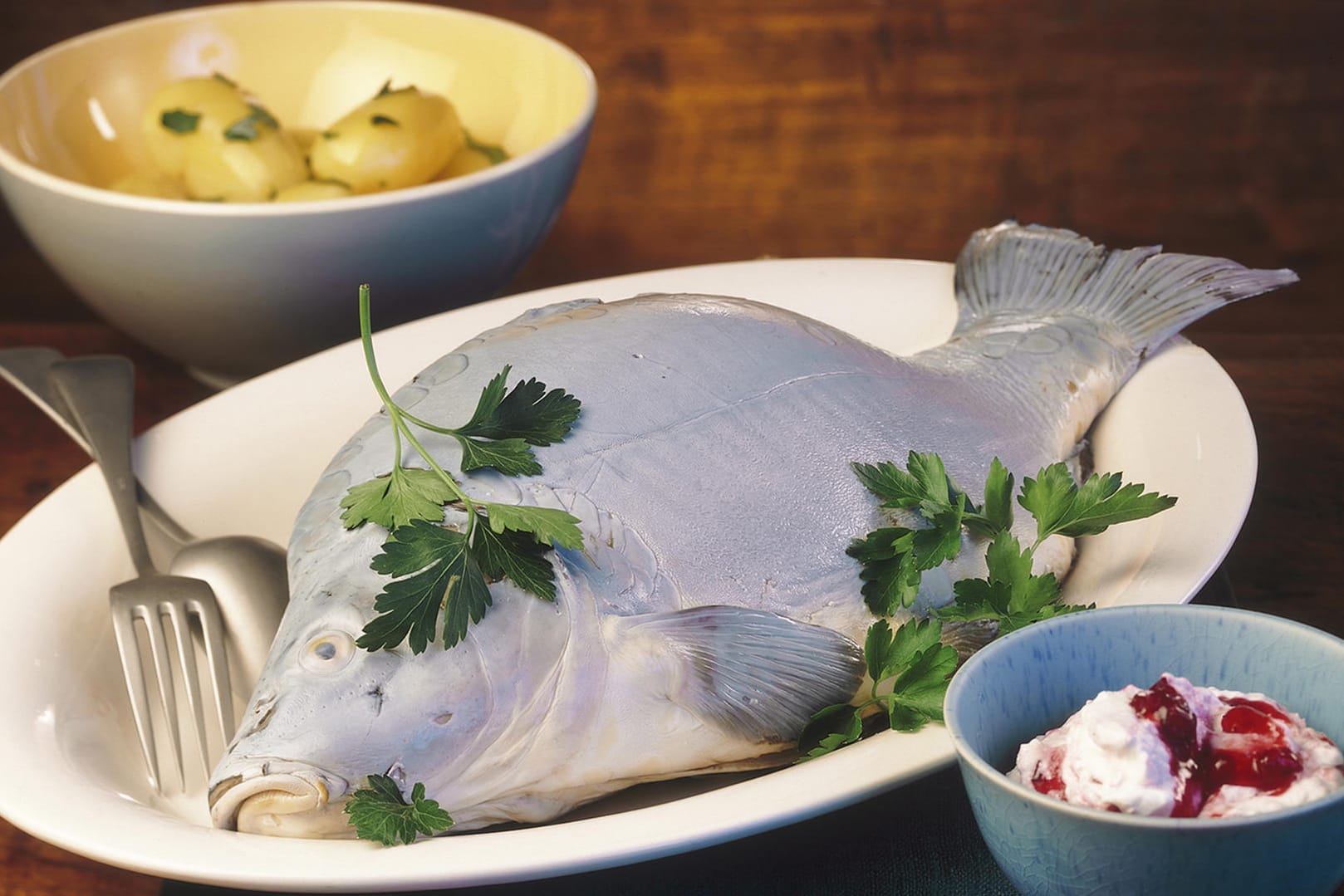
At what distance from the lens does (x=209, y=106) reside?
4.39ft

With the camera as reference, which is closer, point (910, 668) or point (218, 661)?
point (910, 668)

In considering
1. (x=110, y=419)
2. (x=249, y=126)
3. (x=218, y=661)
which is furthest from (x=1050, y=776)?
(x=249, y=126)

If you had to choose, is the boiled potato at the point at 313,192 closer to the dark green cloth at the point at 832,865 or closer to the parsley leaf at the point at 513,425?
the parsley leaf at the point at 513,425

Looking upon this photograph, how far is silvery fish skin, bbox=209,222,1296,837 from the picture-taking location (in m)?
0.70

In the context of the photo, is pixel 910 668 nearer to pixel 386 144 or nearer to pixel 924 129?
pixel 386 144

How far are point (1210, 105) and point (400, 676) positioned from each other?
1.63 m

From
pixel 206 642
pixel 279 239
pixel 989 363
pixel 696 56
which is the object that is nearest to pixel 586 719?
pixel 206 642

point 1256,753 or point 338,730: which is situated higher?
point 1256,753

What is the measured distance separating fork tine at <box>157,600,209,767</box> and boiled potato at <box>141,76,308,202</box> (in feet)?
1.70

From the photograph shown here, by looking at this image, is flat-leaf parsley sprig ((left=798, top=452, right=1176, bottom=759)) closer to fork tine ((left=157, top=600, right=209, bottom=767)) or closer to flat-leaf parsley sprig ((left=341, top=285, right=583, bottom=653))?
flat-leaf parsley sprig ((left=341, top=285, right=583, bottom=653))

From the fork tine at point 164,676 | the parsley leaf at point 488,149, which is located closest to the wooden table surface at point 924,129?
the parsley leaf at point 488,149

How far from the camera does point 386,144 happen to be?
1277mm

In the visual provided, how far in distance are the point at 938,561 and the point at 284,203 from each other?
69 cm

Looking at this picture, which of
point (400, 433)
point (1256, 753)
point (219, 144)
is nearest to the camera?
point (1256, 753)
